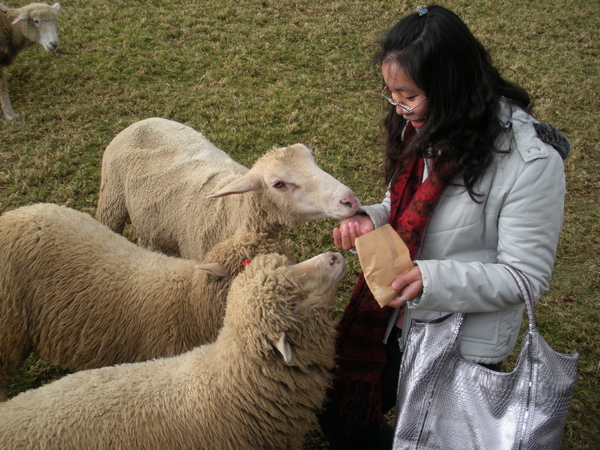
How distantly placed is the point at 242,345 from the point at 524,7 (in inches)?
411

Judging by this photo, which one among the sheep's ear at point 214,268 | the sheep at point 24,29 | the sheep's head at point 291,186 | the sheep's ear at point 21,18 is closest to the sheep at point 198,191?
the sheep's head at point 291,186

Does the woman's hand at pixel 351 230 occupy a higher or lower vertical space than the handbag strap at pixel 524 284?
lower

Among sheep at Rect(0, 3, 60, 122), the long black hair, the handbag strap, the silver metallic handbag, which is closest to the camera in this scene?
the silver metallic handbag

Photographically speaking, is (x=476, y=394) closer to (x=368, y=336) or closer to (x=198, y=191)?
(x=368, y=336)

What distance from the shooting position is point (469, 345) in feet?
5.76

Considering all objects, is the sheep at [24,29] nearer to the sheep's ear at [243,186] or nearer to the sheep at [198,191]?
the sheep at [198,191]

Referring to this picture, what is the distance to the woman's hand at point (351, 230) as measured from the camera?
2145 mm

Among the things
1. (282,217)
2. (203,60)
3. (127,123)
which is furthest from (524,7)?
(282,217)

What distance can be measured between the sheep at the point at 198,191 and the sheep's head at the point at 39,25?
3792mm

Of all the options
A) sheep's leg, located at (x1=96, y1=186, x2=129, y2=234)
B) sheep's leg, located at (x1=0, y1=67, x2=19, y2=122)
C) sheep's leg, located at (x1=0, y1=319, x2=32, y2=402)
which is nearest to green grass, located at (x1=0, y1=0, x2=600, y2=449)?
sheep's leg, located at (x1=0, y1=67, x2=19, y2=122)

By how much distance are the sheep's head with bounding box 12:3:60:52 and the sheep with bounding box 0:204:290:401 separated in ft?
16.3

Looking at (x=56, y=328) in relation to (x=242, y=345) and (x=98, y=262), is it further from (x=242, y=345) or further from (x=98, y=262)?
(x=242, y=345)

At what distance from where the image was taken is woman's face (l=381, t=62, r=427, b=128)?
1.78 meters

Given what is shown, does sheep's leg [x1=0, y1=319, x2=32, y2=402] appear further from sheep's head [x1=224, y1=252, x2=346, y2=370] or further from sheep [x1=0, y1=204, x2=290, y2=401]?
sheep's head [x1=224, y1=252, x2=346, y2=370]
